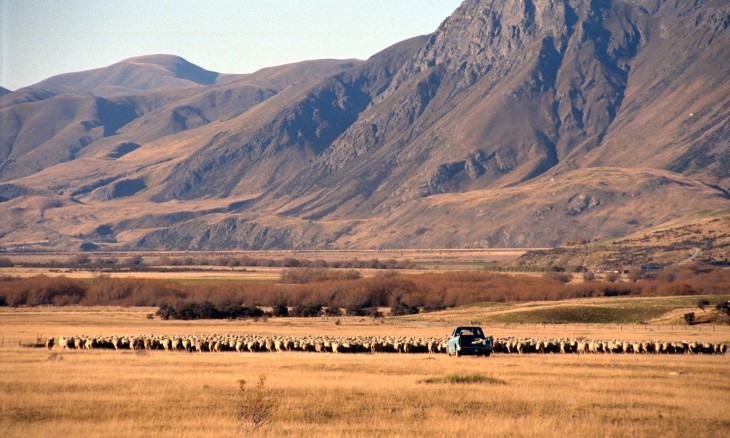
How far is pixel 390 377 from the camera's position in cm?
4331

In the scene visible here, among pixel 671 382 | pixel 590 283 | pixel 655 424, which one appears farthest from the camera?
pixel 590 283

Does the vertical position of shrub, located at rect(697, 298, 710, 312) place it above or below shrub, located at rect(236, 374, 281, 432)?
above

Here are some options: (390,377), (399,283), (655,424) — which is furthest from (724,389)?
(399,283)

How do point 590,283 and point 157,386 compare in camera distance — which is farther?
point 590,283

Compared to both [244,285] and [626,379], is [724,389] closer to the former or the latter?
[626,379]

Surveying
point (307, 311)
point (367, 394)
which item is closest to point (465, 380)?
point (367, 394)

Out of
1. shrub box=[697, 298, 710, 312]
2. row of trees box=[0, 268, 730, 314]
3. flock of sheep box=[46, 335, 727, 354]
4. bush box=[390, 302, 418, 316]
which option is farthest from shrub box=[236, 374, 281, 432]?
row of trees box=[0, 268, 730, 314]

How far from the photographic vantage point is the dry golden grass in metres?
30.9

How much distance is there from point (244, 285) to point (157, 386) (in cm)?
9679

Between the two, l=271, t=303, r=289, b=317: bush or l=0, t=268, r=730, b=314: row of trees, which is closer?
l=271, t=303, r=289, b=317: bush

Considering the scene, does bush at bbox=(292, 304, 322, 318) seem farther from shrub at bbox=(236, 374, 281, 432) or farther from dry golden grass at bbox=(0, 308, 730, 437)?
shrub at bbox=(236, 374, 281, 432)

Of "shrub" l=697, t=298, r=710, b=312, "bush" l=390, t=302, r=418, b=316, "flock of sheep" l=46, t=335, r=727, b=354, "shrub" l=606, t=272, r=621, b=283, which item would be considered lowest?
"bush" l=390, t=302, r=418, b=316

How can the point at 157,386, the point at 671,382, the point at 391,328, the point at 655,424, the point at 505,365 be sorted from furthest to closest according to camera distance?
the point at 391,328
the point at 505,365
the point at 671,382
the point at 157,386
the point at 655,424

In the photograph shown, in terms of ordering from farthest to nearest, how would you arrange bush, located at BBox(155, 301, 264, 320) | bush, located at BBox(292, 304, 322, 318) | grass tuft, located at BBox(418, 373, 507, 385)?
bush, located at BBox(292, 304, 322, 318) → bush, located at BBox(155, 301, 264, 320) → grass tuft, located at BBox(418, 373, 507, 385)
